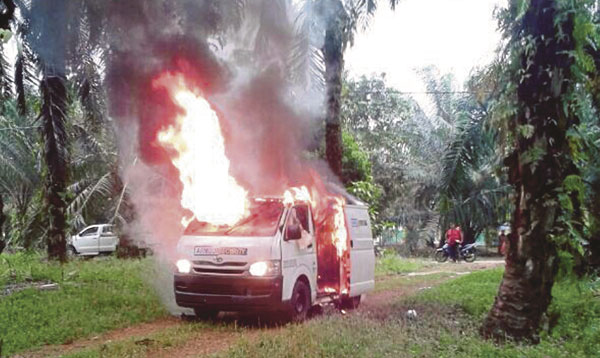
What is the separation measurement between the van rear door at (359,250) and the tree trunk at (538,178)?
3.03 m

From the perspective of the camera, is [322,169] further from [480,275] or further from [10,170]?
[10,170]

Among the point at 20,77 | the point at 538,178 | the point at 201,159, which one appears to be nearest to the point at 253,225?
the point at 201,159

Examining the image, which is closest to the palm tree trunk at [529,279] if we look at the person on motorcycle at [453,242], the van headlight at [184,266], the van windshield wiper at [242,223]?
the van windshield wiper at [242,223]

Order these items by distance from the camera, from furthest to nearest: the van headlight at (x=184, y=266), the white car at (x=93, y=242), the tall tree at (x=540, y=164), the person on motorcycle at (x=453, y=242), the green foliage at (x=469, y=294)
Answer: the white car at (x=93, y=242) → the person on motorcycle at (x=453, y=242) → the green foliage at (x=469, y=294) → the van headlight at (x=184, y=266) → the tall tree at (x=540, y=164)

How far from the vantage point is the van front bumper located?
29.2 feet

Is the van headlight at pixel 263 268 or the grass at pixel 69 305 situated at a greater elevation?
the van headlight at pixel 263 268

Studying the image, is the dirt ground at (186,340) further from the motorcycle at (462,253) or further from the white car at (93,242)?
the white car at (93,242)

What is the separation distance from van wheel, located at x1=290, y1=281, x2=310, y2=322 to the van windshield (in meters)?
1.03

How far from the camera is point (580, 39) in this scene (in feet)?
25.0

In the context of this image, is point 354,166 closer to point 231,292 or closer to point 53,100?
point 53,100

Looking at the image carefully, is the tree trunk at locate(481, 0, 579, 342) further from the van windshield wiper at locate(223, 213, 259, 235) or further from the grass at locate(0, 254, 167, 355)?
the grass at locate(0, 254, 167, 355)

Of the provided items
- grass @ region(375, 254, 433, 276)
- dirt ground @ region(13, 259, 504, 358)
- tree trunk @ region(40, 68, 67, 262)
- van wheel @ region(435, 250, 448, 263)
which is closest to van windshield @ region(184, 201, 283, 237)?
dirt ground @ region(13, 259, 504, 358)

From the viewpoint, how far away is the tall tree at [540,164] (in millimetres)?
7785

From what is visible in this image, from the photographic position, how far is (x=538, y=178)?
7918 millimetres
